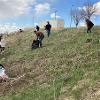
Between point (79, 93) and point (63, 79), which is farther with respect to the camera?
point (63, 79)

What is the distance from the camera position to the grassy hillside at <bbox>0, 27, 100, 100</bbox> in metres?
18.3

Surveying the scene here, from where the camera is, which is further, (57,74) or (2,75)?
(57,74)

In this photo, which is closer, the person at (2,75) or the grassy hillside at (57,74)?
the grassy hillside at (57,74)

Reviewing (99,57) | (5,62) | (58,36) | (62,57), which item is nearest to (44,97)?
(99,57)

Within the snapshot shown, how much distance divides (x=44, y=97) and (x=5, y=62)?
45.1 feet

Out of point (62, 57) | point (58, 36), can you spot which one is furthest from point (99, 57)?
point (58, 36)

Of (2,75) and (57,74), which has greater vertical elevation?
(2,75)

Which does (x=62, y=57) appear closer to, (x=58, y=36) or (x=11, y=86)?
(x=11, y=86)

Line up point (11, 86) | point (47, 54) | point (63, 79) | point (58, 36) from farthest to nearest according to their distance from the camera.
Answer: point (58, 36) < point (47, 54) < point (11, 86) < point (63, 79)

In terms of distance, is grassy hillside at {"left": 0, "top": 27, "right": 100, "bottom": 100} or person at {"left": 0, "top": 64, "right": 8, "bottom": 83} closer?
grassy hillside at {"left": 0, "top": 27, "right": 100, "bottom": 100}

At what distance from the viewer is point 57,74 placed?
21969 millimetres

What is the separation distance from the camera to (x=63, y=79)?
802 inches

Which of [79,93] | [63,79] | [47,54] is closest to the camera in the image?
[79,93]

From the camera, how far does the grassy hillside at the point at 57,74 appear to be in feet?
60.0
